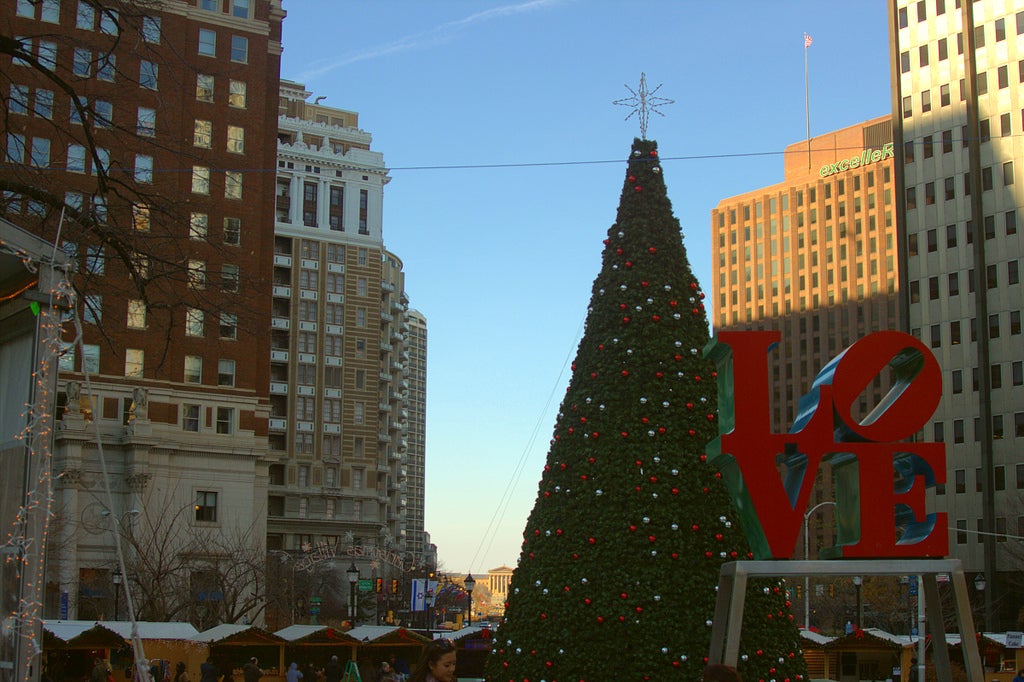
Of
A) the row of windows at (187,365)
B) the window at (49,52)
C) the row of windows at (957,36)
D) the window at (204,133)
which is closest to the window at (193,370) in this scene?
the row of windows at (187,365)

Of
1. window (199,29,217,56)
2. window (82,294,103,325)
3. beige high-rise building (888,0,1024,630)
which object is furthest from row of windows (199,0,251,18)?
window (82,294,103,325)

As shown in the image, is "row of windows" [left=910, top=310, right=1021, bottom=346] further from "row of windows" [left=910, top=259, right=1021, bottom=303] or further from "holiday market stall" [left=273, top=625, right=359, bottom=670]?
"holiday market stall" [left=273, top=625, right=359, bottom=670]

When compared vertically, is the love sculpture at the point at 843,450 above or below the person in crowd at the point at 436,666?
above

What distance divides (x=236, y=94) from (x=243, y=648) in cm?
3354

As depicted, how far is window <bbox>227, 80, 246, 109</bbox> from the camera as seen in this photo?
65.2 metres

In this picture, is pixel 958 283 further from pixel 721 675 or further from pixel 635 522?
pixel 721 675

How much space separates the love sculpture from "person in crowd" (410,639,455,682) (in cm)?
652

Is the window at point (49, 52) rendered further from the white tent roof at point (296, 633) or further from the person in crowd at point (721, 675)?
the white tent roof at point (296, 633)

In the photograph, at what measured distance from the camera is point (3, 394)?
36.5 feet

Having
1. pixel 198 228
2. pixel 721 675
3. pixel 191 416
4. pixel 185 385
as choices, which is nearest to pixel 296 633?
pixel 191 416

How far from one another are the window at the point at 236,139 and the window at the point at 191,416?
13.5 metres

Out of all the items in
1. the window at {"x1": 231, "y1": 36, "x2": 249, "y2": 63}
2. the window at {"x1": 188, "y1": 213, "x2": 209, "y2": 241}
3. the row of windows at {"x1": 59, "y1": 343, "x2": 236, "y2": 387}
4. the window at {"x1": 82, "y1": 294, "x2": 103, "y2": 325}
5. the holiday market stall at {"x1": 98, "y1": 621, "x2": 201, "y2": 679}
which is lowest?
the holiday market stall at {"x1": 98, "y1": 621, "x2": 201, "y2": 679}

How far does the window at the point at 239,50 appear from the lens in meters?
66.0

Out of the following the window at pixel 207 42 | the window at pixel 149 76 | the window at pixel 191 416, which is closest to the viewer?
the window at pixel 149 76
